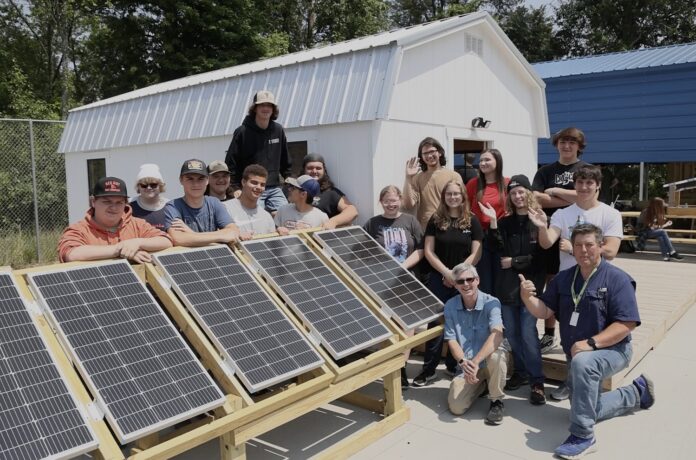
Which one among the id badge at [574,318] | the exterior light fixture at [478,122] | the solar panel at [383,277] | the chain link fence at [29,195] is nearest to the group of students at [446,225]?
the id badge at [574,318]

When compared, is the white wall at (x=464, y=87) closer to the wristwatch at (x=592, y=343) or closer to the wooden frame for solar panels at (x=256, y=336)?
the wooden frame for solar panels at (x=256, y=336)

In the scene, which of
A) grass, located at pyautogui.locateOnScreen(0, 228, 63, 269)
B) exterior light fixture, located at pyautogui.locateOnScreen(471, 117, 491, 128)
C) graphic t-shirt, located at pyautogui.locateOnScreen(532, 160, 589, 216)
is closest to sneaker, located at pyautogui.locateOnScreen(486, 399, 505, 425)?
graphic t-shirt, located at pyautogui.locateOnScreen(532, 160, 589, 216)

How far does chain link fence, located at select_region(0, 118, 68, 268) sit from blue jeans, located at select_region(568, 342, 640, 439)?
11.0 metres

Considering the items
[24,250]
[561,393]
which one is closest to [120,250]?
[561,393]

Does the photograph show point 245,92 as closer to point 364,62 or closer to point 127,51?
point 364,62

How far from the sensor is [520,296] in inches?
190

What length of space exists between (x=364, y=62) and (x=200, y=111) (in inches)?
138

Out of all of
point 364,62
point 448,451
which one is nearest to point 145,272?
point 448,451

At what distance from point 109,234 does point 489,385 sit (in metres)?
3.34

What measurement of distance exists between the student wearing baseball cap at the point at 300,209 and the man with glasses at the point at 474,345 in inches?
66.8

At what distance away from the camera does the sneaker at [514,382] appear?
5016mm

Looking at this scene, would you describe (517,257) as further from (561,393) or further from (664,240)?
(664,240)

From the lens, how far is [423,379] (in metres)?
5.13

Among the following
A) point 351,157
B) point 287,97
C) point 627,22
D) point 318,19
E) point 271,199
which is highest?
point 627,22
